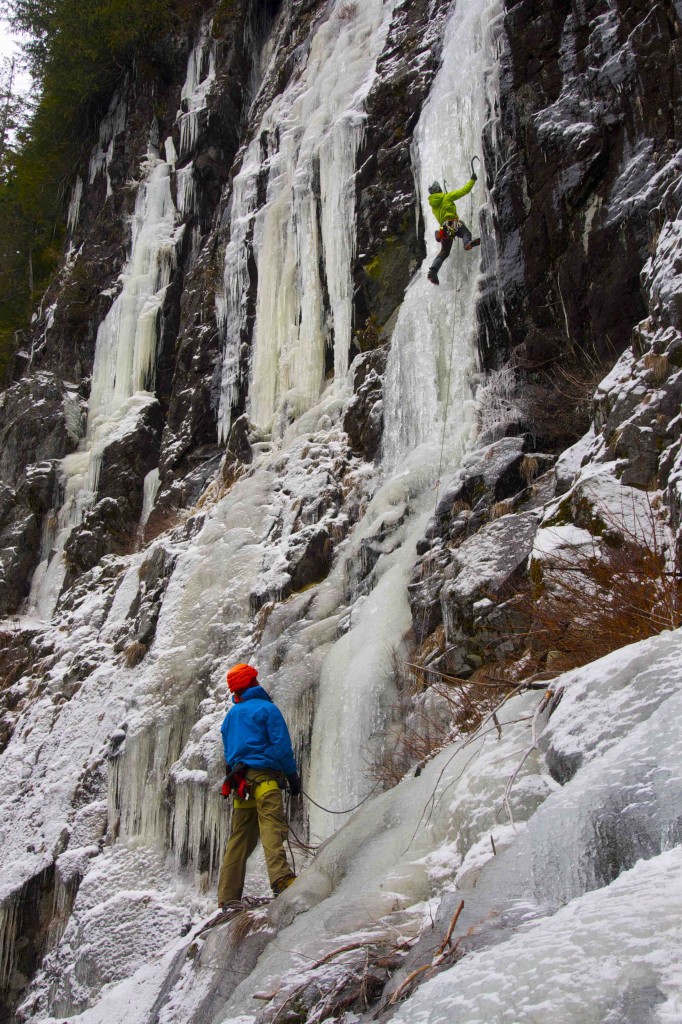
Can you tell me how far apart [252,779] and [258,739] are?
8.8 inches

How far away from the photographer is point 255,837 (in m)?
5.34

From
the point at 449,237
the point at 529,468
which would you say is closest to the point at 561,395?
the point at 529,468

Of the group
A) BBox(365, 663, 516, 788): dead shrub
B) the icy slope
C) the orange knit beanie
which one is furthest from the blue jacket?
the icy slope

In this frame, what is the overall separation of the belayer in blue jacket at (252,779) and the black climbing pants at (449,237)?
20.3 feet

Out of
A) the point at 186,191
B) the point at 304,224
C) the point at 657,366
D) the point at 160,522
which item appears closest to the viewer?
the point at 657,366

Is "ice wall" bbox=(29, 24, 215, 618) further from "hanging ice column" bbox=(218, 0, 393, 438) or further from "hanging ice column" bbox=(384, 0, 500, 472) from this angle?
"hanging ice column" bbox=(384, 0, 500, 472)

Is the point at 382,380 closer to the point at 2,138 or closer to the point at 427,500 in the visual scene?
the point at 427,500

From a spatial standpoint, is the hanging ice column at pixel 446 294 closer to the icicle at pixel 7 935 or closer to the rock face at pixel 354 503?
the rock face at pixel 354 503

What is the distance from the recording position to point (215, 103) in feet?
58.0

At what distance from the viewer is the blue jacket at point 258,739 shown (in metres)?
5.20

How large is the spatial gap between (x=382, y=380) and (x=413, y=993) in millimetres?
8426

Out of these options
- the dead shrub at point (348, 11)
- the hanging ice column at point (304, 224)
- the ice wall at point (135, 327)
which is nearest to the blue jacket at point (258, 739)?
the hanging ice column at point (304, 224)

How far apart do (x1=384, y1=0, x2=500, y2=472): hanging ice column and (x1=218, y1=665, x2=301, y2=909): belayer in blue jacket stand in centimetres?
387

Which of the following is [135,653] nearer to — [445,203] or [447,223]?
[447,223]
